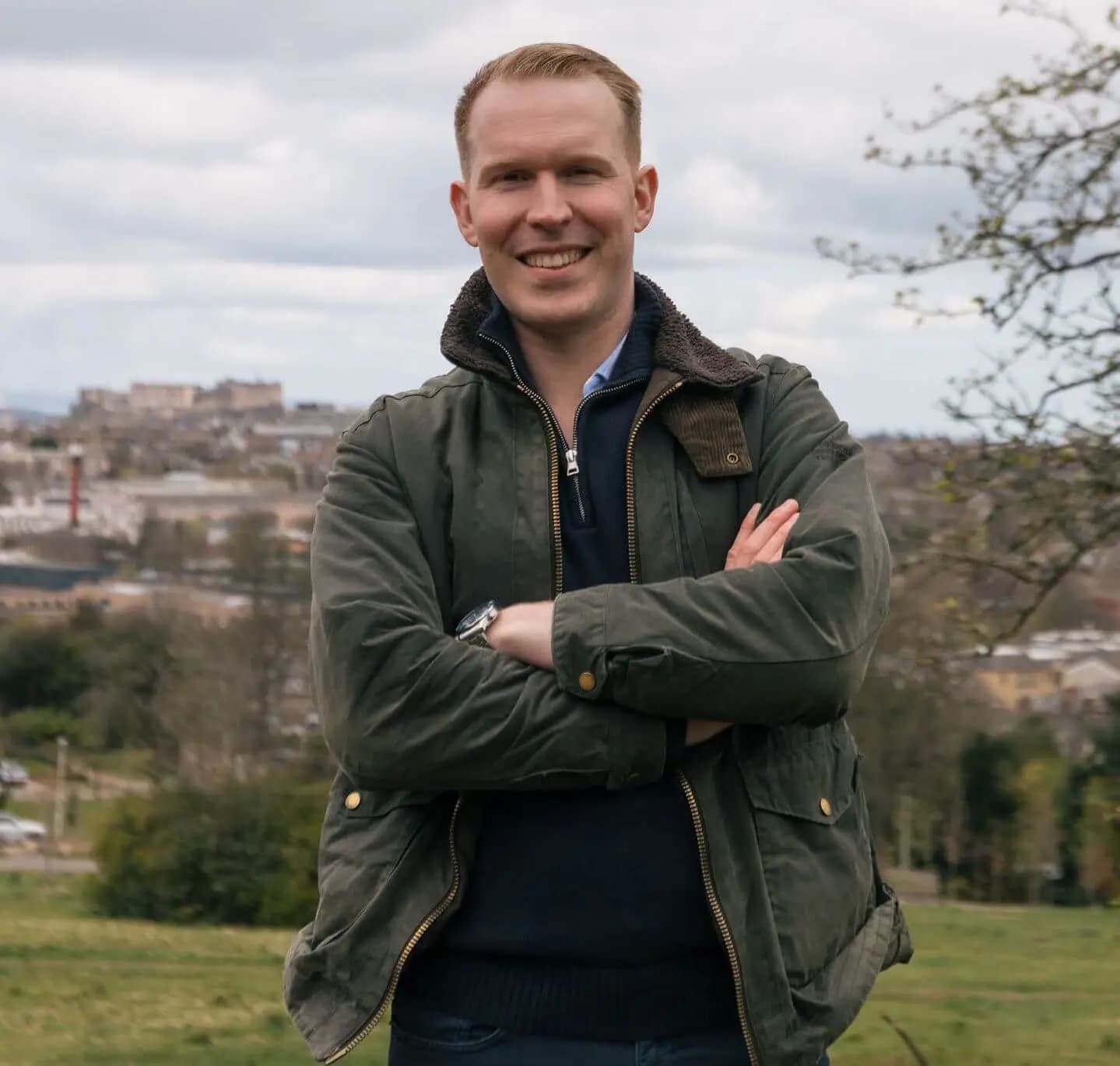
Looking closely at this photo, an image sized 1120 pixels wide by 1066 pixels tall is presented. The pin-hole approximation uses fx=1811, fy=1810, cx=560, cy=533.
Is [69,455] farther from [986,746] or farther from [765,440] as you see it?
[765,440]

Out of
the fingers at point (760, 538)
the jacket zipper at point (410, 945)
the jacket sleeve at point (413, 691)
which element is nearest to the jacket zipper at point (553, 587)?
the jacket zipper at point (410, 945)

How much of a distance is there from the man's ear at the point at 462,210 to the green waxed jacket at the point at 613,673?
0.16m

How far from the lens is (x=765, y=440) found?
2.60 metres

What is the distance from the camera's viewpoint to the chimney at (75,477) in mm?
57062

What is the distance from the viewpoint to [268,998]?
8.95m

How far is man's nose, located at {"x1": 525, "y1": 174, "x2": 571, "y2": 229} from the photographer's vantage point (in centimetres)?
245

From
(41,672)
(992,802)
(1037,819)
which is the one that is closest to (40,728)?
(41,672)

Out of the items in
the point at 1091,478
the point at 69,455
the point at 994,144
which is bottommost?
the point at 1091,478

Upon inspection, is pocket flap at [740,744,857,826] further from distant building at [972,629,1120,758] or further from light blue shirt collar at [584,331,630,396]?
distant building at [972,629,1120,758]

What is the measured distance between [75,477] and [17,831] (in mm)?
37467

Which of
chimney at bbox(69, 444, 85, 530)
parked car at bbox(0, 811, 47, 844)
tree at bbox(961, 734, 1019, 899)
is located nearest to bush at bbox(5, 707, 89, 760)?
parked car at bbox(0, 811, 47, 844)

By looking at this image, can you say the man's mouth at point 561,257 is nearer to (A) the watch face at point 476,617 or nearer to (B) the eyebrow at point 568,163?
(B) the eyebrow at point 568,163

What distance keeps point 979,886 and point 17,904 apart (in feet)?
38.5

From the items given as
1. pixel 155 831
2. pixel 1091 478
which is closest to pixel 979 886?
pixel 155 831
